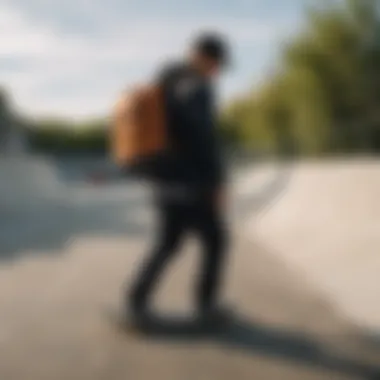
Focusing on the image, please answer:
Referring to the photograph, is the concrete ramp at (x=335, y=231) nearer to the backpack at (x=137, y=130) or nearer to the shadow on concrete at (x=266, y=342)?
the shadow on concrete at (x=266, y=342)

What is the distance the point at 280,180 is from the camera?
8.30ft

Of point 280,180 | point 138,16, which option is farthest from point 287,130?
point 138,16

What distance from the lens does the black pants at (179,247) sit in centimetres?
242

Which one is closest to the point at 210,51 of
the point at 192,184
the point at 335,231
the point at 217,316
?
the point at 192,184

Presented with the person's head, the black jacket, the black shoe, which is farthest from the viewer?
the black shoe

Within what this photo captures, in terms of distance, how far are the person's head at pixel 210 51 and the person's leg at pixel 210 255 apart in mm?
358

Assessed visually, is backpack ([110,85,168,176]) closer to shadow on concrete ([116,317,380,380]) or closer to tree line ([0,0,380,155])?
tree line ([0,0,380,155])

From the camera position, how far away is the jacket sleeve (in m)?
2.40

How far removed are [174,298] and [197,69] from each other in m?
0.61

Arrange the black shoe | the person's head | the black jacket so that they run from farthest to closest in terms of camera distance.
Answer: the black shoe
the black jacket
the person's head

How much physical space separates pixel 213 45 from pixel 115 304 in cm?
74

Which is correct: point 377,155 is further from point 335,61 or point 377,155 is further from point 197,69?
point 197,69

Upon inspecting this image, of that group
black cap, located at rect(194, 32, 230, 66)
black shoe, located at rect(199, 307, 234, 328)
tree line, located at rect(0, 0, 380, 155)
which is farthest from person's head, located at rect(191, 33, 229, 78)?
black shoe, located at rect(199, 307, 234, 328)

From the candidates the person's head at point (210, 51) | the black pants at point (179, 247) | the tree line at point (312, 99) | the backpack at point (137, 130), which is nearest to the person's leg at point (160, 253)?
the black pants at point (179, 247)
